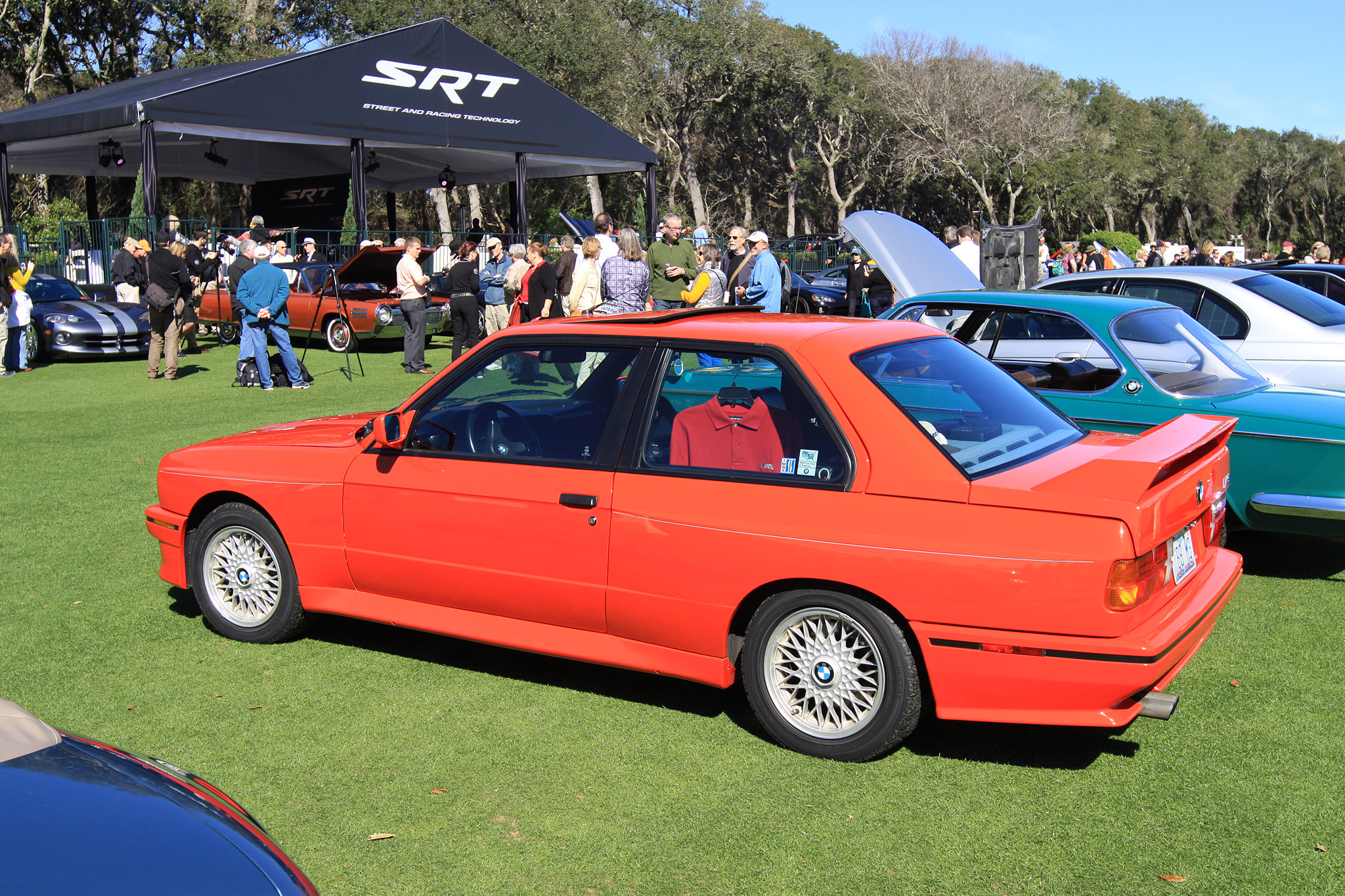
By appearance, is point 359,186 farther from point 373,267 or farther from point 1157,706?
point 1157,706

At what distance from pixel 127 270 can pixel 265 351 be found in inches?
239

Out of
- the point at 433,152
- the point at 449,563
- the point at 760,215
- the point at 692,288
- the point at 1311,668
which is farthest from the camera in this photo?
the point at 760,215

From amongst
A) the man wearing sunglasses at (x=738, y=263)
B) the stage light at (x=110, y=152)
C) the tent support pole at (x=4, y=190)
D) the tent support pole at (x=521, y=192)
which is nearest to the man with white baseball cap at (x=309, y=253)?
the tent support pole at (x=521, y=192)

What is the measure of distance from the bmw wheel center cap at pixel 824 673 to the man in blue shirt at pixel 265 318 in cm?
1134

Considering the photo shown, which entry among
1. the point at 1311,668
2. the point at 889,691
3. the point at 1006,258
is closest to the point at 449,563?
the point at 889,691

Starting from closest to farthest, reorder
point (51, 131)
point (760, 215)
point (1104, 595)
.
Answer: point (1104, 595) → point (51, 131) → point (760, 215)

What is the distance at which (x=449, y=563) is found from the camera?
445 centimetres

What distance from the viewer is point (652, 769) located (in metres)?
3.91

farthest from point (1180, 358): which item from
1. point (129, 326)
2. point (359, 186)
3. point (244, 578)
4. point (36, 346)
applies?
point (359, 186)

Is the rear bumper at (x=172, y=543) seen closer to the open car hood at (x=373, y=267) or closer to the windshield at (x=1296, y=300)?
the windshield at (x=1296, y=300)

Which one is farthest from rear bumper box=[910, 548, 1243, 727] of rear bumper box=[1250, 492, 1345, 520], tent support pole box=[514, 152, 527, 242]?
tent support pole box=[514, 152, 527, 242]

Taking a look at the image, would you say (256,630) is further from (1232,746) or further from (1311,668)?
(1311,668)

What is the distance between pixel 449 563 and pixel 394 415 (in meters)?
0.70

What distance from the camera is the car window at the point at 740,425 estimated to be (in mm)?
3920
